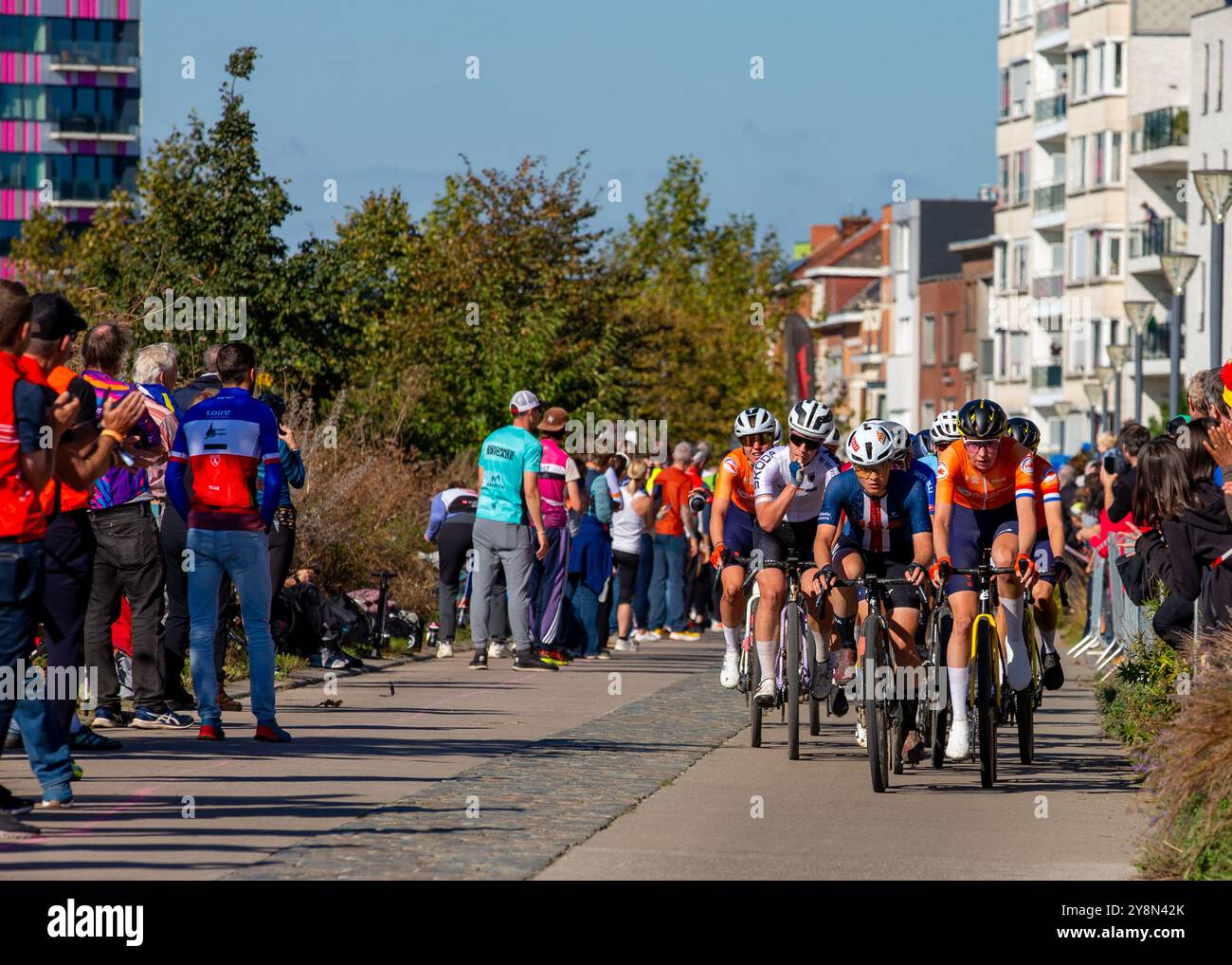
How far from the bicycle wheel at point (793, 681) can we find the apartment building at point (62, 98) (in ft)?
326

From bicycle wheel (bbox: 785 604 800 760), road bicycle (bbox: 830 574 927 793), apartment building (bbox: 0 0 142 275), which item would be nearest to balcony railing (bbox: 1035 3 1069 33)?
apartment building (bbox: 0 0 142 275)

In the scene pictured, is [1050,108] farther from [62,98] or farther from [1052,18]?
[62,98]

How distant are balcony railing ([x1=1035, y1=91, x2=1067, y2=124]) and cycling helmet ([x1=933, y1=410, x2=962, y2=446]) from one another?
6677 centimetres

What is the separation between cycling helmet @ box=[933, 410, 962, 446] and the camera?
13141mm

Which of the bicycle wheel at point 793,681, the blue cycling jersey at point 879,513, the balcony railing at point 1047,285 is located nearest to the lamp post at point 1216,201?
the bicycle wheel at point 793,681

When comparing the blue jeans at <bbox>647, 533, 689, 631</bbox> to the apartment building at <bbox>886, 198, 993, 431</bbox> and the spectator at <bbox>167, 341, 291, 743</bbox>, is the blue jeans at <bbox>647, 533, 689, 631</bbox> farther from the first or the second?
the apartment building at <bbox>886, 198, 993, 431</bbox>

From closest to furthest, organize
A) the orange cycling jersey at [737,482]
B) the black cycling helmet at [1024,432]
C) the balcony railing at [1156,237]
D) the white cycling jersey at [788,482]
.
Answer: the black cycling helmet at [1024,432], the white cycling jersey at [788,482], the orange cycling jersey at [737,482], the balcony railing at [1156,237]

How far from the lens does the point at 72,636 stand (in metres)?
10.1

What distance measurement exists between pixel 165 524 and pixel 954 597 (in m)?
4.56

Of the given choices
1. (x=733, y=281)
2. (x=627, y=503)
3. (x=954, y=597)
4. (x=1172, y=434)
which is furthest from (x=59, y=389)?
(x=733, y=281)

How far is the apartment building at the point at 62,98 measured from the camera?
108m

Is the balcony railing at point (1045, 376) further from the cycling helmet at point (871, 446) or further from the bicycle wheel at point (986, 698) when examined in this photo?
the bicycle wheel at point (986, 698)

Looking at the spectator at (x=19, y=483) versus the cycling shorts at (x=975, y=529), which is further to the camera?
the cycling shorts at (x=975, y=529)

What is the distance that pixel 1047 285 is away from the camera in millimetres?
80500
